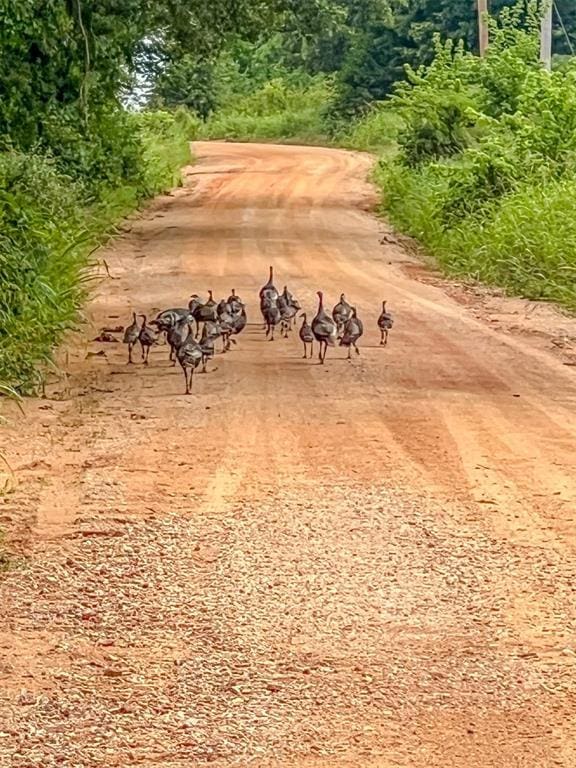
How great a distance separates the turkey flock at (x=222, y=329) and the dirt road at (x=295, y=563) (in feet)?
0.66

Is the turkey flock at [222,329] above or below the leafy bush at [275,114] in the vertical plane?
above

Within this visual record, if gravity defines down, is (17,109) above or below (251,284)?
above

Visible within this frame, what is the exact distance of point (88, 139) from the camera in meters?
25.9

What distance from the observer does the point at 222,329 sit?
1348 cm

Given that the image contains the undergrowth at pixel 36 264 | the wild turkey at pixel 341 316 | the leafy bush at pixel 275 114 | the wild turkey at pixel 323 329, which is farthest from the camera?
the leafy bush at pixel 275 114

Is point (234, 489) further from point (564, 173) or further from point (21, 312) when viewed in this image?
point (564, 173)

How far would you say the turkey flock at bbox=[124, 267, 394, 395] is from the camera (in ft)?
40.8

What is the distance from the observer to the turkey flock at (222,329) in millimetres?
12422

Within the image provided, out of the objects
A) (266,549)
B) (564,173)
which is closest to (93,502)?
(266,549)

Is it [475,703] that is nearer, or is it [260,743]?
[260,743]

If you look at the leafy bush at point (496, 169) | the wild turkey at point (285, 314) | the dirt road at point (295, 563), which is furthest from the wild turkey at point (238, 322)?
the leafy bush at point (496, 169)

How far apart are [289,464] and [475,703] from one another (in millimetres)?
3808

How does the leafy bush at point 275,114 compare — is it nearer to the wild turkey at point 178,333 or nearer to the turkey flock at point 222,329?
the turkey flock at point 222,329

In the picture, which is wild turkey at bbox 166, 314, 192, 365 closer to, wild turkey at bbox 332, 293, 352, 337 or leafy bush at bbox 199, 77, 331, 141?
wild turkey at bbox 332, 293, 352, 337
